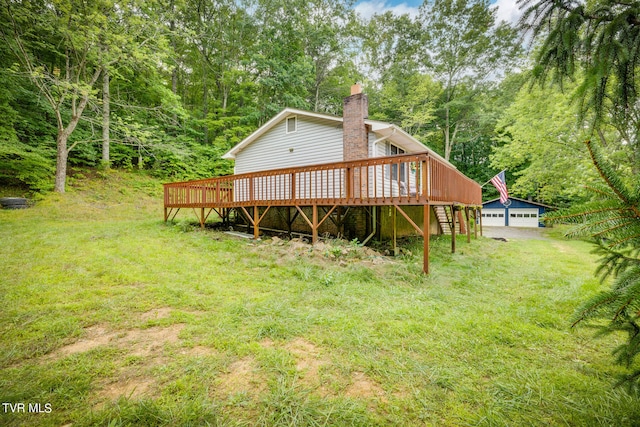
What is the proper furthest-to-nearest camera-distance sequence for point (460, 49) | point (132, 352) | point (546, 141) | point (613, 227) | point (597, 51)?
1. point (460, 49)
2. point (546, 141)
3. point (132, 352)
4. point (597, 51)
5. point (613, 227)

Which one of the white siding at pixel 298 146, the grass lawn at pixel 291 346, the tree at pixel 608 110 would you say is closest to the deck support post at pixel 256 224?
the grass lawn at pixel 291 346

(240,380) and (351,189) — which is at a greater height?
(351,189)

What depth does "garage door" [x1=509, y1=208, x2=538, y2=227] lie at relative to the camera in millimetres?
23208

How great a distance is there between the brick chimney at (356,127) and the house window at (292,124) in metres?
2.62

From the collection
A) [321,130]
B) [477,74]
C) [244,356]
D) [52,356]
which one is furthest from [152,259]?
[477,74]

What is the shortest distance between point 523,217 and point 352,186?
24352 millimetres

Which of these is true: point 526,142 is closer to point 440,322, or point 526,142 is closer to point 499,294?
point 499,294

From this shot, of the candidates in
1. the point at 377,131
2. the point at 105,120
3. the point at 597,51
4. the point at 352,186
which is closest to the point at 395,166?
the point at 377,131

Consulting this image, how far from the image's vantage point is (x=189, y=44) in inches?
794

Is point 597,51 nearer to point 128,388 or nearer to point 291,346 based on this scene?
point 291,346

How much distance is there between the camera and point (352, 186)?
712 cm

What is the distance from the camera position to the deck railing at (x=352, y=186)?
5941mm

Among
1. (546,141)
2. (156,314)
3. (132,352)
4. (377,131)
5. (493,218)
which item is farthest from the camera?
(493,218)

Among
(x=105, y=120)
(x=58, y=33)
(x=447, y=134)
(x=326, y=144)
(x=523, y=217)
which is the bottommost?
(x=523, y=217)
